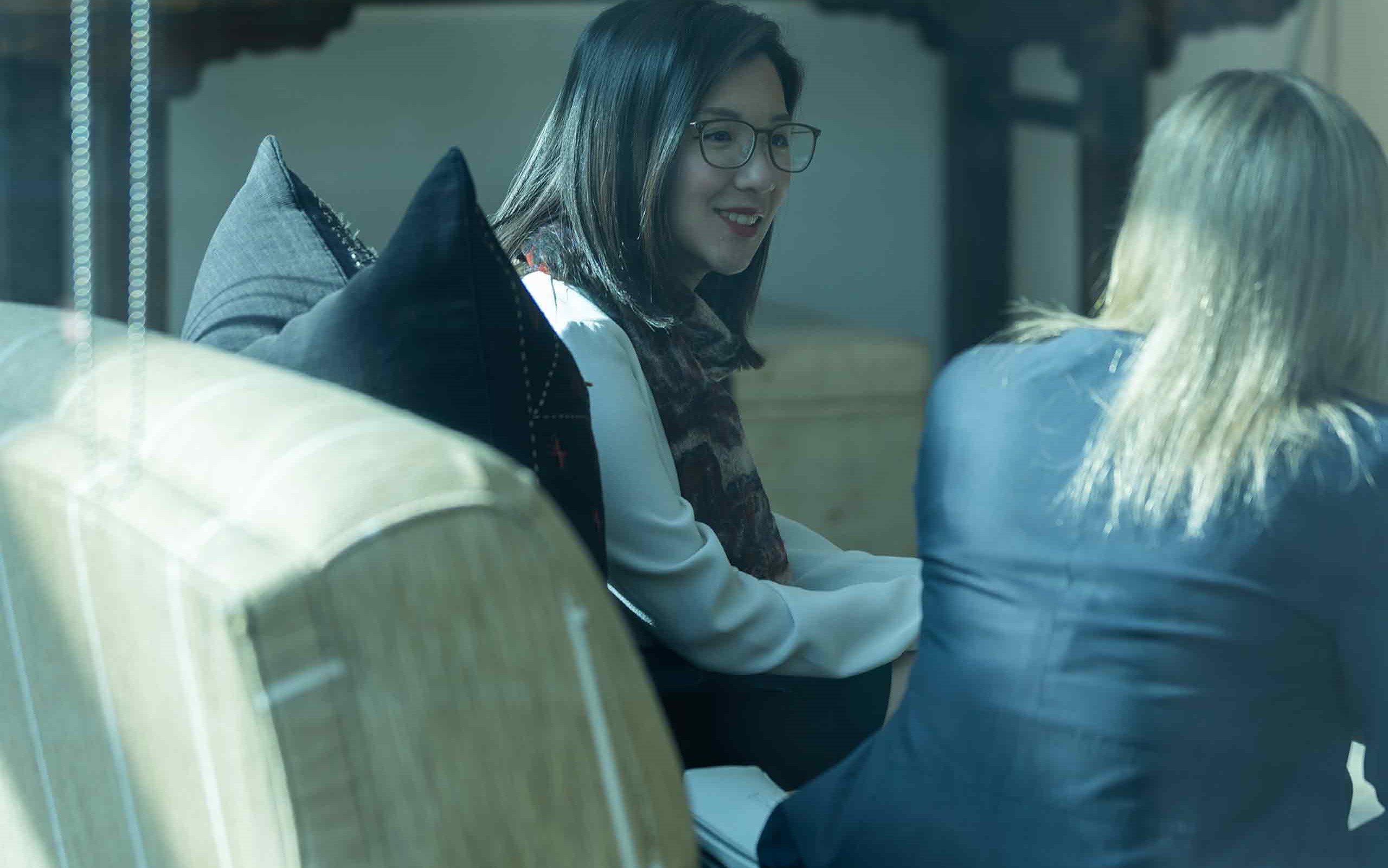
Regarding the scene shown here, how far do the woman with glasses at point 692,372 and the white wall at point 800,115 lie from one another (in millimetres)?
1839

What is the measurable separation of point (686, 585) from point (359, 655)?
1.49 ft

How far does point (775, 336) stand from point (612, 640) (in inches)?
95.3

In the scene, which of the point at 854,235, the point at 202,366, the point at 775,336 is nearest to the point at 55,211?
the point at 775,336

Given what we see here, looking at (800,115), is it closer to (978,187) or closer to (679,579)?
(978,187)

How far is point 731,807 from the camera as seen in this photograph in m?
0.85

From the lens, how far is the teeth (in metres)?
1.05

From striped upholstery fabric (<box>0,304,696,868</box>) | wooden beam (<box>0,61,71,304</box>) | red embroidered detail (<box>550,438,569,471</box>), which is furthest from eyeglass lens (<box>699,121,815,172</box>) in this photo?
wooden beam (<box>0,61,71,304</box>)

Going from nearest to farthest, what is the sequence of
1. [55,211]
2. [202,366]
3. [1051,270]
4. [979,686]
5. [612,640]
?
1. [612,640]
2. [202,366]
3. [979,686]
4. [55,211]
5. [1051,270]

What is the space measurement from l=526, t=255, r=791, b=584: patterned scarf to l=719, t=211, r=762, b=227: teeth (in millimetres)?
65

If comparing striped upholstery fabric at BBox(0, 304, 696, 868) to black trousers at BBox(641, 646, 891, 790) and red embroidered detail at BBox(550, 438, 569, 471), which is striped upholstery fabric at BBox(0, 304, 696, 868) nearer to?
red embroidered detail at BBox(550, 438, 569, 471)

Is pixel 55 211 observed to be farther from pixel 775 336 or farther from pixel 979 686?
pixel 979 686

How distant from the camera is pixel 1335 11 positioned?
9.54 ft

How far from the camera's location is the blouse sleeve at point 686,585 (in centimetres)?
88

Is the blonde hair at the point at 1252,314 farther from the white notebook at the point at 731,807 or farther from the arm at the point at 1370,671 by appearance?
the white notebook at the point at 731,807
